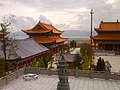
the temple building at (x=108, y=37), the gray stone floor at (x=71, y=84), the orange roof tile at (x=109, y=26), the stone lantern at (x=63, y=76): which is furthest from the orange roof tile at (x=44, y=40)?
the stone lantern at (x=63, y=76)

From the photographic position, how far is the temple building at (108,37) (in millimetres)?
60250

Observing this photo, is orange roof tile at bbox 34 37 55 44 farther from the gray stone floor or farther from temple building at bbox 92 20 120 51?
the gray stone floor

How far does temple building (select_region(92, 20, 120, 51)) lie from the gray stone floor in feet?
118

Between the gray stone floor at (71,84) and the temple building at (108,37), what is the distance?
3597 centimetres

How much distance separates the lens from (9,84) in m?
24.4

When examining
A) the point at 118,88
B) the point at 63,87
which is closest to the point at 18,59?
the point at 63,87

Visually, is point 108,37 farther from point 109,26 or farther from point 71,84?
point 71,84

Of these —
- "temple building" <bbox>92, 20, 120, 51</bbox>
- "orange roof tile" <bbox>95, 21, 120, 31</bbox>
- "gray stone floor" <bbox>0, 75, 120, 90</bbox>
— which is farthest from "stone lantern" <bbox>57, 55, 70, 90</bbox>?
"orange roof tile" <bbox>95, 21, 120, 31</bbox>

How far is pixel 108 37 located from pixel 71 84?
39706 mm

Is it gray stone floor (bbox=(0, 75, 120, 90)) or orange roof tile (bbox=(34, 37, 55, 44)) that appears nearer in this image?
gray stone floor (bbox=(0, 75, 120, 90))

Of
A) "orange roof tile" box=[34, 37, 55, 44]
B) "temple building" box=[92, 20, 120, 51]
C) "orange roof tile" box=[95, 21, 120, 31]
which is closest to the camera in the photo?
"orange roof tile" box=[34, 37, 55, 44]

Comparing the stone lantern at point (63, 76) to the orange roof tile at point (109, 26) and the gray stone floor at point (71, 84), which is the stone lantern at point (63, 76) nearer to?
the gray stone floor at point (71, 84)

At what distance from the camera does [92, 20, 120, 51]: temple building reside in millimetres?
60250

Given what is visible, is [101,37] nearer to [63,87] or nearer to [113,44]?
[113,44]
